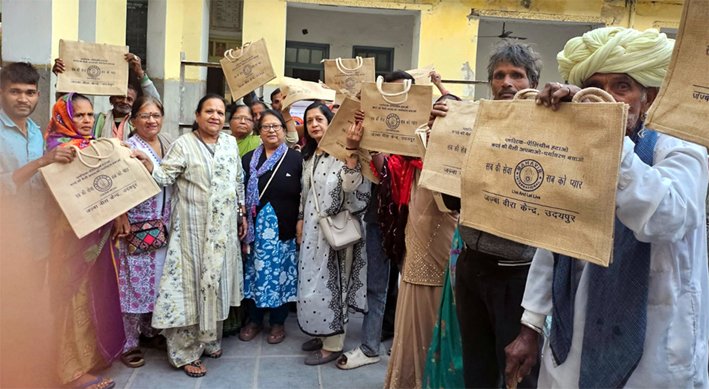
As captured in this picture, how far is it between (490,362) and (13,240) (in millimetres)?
2120

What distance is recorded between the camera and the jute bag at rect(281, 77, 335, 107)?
172 inches

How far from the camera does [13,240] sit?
2.29m

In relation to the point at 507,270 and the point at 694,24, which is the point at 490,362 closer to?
the point at 507,270

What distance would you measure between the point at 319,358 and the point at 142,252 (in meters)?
1.40

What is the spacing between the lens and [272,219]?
3969 mm

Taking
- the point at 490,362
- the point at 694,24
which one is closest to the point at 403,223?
the point at 490,362

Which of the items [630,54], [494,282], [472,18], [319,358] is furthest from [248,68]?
[472,18]

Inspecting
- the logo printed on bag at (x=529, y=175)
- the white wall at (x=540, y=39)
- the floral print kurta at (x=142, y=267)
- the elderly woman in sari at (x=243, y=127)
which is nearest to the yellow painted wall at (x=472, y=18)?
the white wall at (x=540, y=39)

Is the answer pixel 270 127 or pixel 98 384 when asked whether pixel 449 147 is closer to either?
pixel 270 127

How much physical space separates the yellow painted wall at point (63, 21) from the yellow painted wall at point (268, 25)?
3829 millimetres

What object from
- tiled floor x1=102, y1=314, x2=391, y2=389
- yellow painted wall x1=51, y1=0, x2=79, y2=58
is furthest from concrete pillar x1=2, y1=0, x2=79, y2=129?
tiled floor x1=102, y1=314, x2=391, y2=389

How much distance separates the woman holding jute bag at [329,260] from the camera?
362 centimetres

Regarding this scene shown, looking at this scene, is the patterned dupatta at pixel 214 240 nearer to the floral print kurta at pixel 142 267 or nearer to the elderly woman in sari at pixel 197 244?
the elderly woman in sari at pixel 197 244

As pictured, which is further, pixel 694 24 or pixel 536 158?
pixel 536 158
